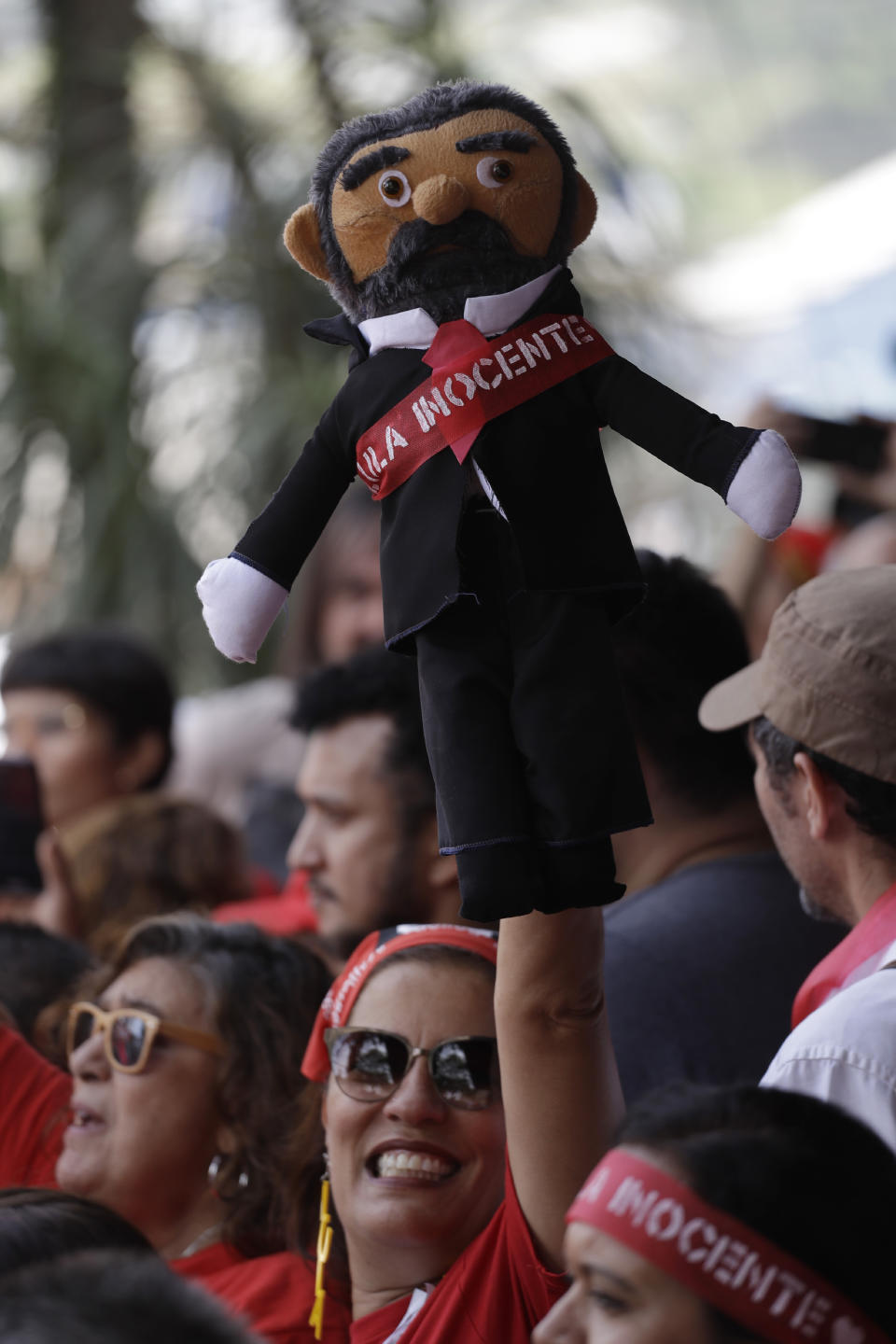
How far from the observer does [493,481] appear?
1.14 metres

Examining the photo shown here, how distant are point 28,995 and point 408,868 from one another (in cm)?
63

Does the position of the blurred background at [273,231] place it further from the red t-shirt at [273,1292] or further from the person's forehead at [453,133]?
the person's forehead at [453,133]

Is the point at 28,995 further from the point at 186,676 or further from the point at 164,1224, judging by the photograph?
the point at 186,676

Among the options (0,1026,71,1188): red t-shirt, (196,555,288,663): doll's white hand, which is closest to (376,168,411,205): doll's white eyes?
(196,555,288,663): doll's white hand

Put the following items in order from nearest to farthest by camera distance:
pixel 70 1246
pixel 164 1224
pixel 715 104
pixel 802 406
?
pixel 70 1246 → pixel 164 1224 → pixel 802 406 → pixel 715 104

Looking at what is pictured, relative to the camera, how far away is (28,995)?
2.34 meters

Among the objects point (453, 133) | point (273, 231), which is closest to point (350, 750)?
point (453, 133)

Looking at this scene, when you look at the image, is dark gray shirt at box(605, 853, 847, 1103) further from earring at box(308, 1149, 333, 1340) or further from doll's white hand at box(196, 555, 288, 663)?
doll's white hand at box(196, 555, 288, 663)

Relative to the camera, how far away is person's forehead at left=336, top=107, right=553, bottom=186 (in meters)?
1.17

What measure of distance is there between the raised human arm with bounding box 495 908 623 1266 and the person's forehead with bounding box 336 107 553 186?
619 mm

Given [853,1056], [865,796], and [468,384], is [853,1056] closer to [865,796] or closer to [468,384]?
[865,796]

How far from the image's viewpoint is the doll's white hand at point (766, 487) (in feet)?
3.56

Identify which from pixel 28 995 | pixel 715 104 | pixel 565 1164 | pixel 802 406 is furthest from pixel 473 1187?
pixel 715 104

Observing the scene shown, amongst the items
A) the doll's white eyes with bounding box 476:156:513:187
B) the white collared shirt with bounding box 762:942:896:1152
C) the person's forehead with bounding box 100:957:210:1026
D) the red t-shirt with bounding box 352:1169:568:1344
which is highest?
the doll's white eyes with bounding box 476:156:513:187
